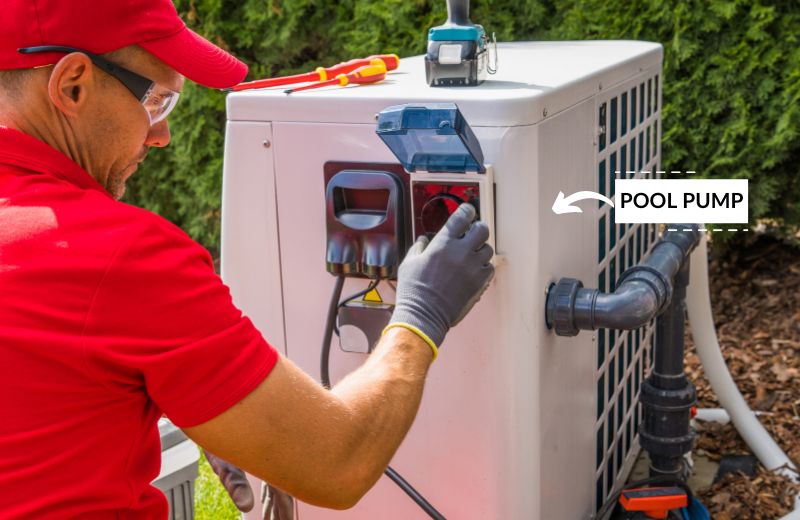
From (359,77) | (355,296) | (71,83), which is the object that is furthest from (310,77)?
(71,83)

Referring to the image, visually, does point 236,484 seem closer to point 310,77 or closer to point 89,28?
point 310,77

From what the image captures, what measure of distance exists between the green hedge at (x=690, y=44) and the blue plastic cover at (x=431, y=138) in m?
2.33

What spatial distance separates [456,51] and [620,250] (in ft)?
2.79

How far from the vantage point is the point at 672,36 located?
12.3 ft

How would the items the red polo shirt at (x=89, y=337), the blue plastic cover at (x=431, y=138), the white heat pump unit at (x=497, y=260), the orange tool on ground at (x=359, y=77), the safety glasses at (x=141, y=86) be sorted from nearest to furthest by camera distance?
the red polo shirt at (x=89, y=337) → the safety glasses at (x=141, y=86) → the blue plastic cover at (x=431, y=138) → the white heat pump unit at (x=497, y=260) → the orange tool on ground at (x=359, y=77)

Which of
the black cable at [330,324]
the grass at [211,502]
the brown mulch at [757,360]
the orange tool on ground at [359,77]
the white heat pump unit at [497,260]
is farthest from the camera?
the grass at [211,502]

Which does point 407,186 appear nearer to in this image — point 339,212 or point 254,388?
point 339,212

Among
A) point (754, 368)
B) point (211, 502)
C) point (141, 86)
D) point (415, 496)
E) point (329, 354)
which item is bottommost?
point (211, 502)

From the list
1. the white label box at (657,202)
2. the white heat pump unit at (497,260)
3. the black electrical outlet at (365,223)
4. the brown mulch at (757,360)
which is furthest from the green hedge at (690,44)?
the black electrical outlet at (365,223)

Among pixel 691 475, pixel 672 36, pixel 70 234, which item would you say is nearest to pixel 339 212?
pixel 70 234

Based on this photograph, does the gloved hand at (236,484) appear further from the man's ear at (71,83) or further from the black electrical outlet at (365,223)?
the man's ear at (71,83)

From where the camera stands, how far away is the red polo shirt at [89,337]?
121 cm

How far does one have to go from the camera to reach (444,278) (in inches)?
61.5

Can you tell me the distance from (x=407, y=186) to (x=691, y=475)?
170cm
